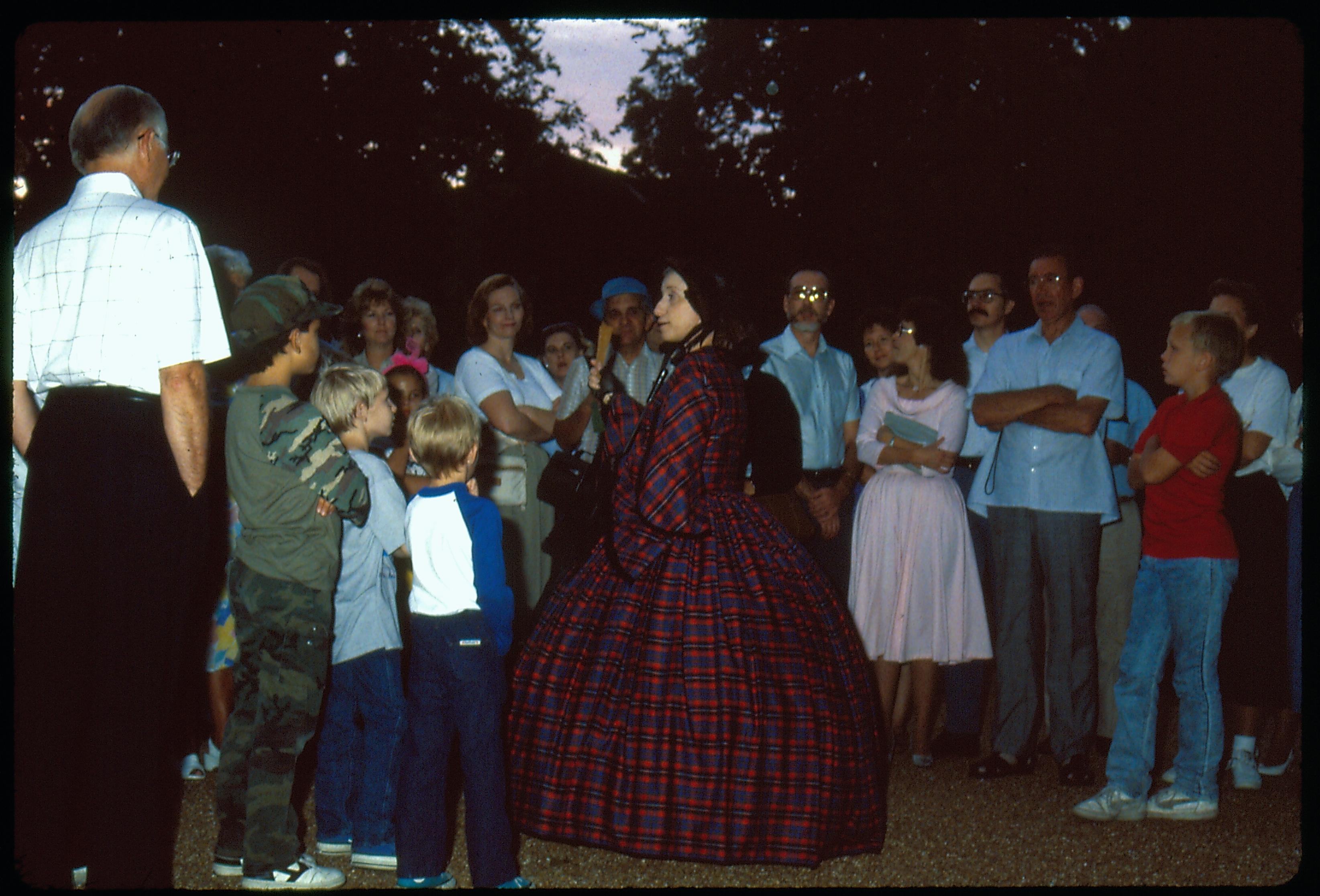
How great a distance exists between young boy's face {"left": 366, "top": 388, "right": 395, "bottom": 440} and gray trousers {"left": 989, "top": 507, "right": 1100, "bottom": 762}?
2.86 metres

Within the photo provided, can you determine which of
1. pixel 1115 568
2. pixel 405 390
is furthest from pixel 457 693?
pixel 1115 568

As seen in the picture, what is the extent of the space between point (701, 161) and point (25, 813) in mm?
23887

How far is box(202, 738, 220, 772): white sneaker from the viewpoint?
5.57m

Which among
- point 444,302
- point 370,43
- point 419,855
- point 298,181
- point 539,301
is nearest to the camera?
point 419,855

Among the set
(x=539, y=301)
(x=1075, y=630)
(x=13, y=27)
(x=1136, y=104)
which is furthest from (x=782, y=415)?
(x=539, y=301)

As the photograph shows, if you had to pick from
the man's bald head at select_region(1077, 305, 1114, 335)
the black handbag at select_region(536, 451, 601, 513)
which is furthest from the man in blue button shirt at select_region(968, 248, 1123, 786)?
the black handbag at select_region(536, 451, 601, 513)

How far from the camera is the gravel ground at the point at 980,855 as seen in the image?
424 cm

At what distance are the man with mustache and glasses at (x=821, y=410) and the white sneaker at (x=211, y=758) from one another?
2886 millimetres

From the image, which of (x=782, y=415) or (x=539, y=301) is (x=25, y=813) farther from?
(x=539, y=301)

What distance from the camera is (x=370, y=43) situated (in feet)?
53.7

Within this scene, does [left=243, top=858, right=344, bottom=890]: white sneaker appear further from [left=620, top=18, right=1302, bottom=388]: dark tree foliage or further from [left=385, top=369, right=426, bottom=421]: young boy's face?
[left=620, top=18, right=1302, bottom=388]: dark tree foliage

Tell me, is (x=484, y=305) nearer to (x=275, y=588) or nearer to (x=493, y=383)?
(x=493, y=383)

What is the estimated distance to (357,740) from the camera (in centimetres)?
466

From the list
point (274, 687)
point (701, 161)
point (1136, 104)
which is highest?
point (701, 161)
